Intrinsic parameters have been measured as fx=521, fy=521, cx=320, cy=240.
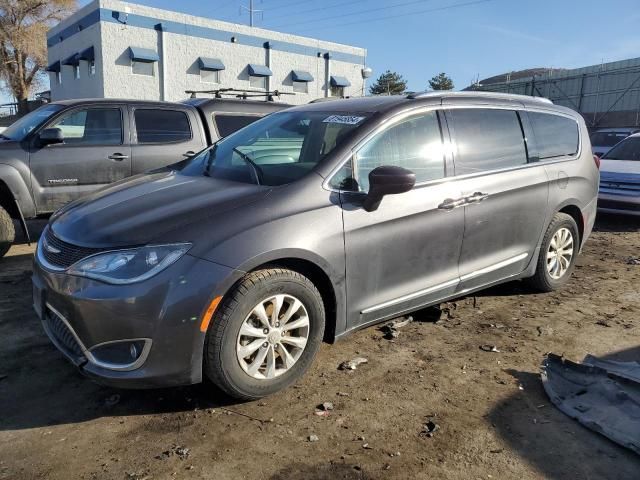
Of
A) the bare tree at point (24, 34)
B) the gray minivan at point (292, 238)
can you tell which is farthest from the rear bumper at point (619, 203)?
the bare tree at point (24, 34)

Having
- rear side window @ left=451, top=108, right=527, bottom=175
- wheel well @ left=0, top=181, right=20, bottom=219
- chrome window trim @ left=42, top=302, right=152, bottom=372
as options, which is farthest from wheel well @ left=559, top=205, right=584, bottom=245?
wheel well @ left=0, top=181, right=20, bottom=219

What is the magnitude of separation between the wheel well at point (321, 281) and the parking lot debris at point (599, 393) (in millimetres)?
1400

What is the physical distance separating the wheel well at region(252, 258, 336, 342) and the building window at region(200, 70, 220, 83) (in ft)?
86.0

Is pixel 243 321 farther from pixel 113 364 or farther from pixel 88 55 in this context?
pixel 88 55

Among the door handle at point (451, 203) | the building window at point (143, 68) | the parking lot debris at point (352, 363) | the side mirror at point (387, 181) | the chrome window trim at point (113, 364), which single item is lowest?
the parking lot debris at point (352, 363)

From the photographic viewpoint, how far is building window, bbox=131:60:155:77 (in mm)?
24812

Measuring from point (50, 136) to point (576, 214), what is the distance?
5698 millimetres

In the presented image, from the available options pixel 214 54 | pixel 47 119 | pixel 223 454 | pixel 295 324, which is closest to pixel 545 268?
pixel 295 324

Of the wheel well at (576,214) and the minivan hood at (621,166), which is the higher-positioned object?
the minivan hood at (621,166)

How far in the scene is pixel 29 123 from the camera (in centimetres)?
631

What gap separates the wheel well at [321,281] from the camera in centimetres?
309

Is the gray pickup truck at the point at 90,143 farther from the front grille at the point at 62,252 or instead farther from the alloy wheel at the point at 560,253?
the alloy wheel at the point at 560,253

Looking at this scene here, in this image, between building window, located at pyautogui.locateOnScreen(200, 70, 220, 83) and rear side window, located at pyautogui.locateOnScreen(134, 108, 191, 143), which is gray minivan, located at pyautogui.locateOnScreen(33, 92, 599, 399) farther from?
building window, located at pyautogui.locateOnScreen(200, 70, 220, 83)

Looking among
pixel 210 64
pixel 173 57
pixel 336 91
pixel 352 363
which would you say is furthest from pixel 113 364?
pixel 336 91
